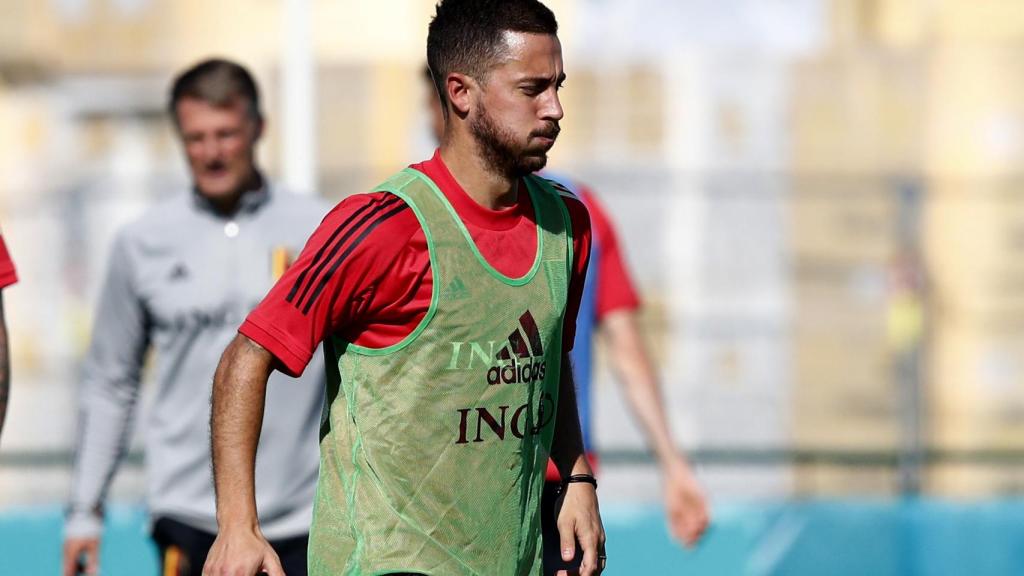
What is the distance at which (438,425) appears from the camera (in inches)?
114

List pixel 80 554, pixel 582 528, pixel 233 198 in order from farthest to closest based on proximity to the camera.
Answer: pixel 80 554 → pixel 233 198 → pixel 582 528

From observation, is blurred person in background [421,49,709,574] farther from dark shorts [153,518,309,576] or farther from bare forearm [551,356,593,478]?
bare forearm [551,356,593,478]

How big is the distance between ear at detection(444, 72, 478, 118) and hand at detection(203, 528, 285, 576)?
0.80 metres

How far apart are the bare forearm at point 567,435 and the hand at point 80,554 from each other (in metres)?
1.78

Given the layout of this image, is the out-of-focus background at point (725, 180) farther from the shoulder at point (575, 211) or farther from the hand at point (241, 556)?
the hand at point (241, 556)

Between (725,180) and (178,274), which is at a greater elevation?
(178,274)

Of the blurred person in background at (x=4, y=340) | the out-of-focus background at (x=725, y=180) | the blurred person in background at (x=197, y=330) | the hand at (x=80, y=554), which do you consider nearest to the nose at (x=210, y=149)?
the blurred person in background at (x=197, y=330)

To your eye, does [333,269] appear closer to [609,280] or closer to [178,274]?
[178,274]

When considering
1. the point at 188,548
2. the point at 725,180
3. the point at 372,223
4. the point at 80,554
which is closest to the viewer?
the point at 372,223

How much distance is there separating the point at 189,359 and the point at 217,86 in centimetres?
70

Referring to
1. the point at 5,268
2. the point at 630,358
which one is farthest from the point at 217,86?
the point at 630,358

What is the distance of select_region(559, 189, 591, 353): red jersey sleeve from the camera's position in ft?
10.4

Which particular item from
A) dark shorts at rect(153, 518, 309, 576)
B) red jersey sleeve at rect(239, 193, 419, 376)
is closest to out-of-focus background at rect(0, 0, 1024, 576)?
dark shorts at rect(153, 518, 309, 576)

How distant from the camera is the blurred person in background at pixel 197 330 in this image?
4.30 m
